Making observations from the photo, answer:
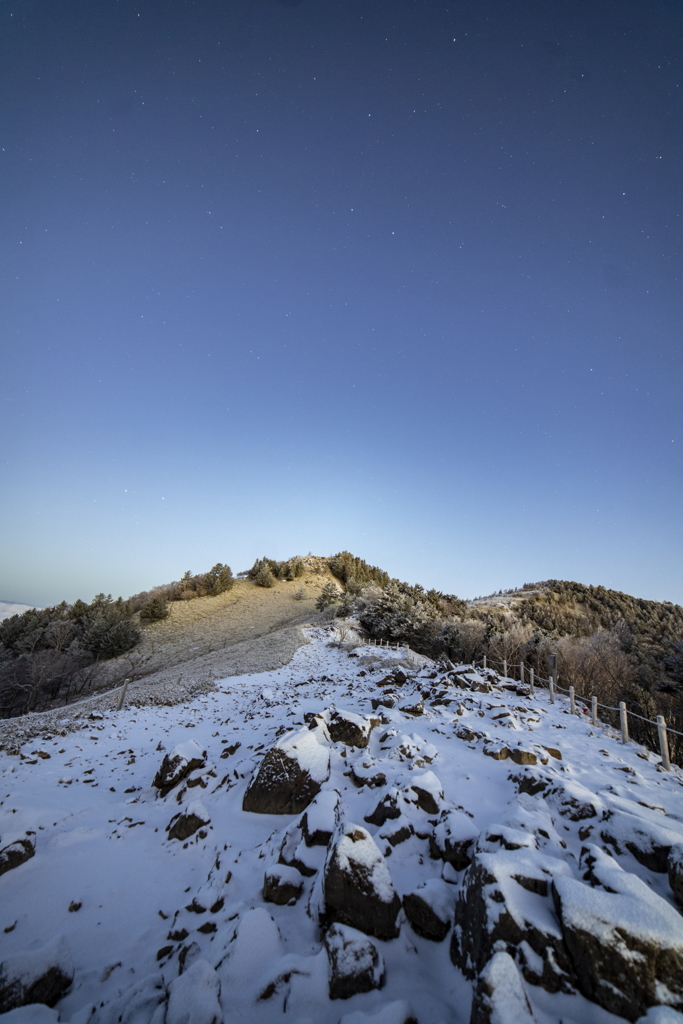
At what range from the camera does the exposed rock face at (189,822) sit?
6496mm

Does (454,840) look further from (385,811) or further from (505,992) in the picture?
(505,992)

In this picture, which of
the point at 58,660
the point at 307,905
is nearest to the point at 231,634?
the point at 58,660

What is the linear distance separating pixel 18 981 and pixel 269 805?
3877 mm

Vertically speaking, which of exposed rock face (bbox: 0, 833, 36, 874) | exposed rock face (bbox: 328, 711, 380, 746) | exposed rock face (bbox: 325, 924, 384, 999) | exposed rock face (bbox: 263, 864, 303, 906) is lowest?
exposed rock face (bbox: 0, 833, 36, 874)

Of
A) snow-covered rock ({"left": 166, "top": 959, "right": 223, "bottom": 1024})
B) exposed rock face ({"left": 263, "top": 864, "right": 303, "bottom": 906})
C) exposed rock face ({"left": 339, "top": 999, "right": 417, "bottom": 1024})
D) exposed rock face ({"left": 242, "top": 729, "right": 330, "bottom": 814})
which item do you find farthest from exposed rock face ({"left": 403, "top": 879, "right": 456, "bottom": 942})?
exposed rock face ({"left": 242, "top": 729, "right": 330, "bottom": 814})

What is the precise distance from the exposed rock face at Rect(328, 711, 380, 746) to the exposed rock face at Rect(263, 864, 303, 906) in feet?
13.6

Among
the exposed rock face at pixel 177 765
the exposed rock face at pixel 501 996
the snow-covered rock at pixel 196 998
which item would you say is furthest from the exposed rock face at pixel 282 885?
the exposed rock face at pixel 177 765

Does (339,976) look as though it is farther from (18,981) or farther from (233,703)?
(233,703)

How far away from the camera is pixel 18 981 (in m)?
3.56

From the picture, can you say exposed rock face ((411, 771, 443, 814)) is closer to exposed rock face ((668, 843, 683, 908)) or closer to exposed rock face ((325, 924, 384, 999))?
exposed rock face ((325, 924, 384, 999))

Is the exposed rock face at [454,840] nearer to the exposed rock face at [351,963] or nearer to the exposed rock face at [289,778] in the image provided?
the exposed rock face at [351,963]

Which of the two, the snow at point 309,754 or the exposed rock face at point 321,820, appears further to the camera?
the snow at point 309,754

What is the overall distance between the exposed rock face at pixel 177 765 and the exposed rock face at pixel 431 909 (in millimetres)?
6355

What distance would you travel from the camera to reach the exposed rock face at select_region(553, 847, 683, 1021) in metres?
2.85
